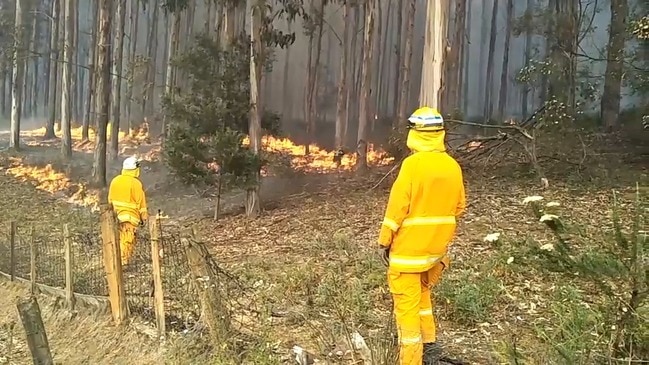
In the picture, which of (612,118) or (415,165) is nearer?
(415,165)

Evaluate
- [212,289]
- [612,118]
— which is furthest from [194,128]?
[612,118]

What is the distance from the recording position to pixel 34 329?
3.31 meters

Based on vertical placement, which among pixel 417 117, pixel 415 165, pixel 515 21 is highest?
pixel 515 21

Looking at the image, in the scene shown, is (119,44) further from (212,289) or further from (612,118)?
(212,289)

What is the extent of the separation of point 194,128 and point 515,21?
17.3m

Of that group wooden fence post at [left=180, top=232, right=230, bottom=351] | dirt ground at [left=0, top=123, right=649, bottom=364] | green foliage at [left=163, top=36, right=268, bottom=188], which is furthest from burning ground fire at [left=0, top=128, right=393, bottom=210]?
wooden fence post at [left=180, top=232, right=230, bottom=351]

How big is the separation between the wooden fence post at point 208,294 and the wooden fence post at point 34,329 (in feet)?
4.59

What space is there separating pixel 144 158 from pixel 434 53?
16.2 metres

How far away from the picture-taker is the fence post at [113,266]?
5512mm

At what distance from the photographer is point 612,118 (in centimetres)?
1722

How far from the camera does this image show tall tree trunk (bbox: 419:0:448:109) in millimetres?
9305

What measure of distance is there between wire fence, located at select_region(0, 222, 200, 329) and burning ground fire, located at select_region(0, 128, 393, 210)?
607 centimetres

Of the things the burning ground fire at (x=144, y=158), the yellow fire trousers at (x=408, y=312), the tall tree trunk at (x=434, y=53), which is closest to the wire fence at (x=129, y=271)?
the yellow fire trousers at (x=408, y=312)

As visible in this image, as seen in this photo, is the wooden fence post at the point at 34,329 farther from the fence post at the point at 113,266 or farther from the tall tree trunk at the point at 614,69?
the tall tree trunk at the point at 614,69
